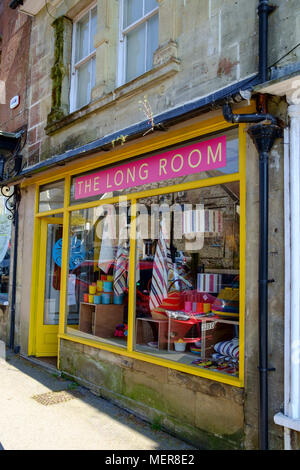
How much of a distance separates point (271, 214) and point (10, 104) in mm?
7551

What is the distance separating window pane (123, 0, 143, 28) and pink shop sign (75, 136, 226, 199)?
233 centimetres

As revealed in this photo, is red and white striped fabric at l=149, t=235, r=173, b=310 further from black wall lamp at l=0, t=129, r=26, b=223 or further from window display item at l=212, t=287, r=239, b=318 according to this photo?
black wall lamp at l=0, t=129, r=26, b=223

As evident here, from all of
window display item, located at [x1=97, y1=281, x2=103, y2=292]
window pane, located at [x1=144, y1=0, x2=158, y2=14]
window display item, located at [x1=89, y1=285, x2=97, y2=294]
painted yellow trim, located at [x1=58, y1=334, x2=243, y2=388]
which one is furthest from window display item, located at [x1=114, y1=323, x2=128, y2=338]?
window pane, located at [x1=144, y1=0, x2=158, y2=14]

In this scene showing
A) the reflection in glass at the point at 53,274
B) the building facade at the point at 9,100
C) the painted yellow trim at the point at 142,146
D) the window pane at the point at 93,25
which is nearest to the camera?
the painted yellow trim at the point at 142,146

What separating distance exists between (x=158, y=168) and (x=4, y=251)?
5.49m

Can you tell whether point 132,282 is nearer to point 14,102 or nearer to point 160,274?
point 160,274

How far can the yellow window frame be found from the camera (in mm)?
4266

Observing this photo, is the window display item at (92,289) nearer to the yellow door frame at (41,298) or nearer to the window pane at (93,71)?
the yellow door frame at (41,298)

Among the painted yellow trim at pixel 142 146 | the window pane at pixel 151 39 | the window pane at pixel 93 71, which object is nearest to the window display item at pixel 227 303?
the painted yellow trim at pixel 142 146

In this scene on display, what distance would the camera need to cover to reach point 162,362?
4996 millimetres

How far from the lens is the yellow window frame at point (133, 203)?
4.27 metres

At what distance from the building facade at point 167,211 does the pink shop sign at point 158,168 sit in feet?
0.07

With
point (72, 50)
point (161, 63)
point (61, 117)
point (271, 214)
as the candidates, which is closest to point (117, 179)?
point (161, 63)

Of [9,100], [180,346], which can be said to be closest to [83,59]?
[9,100]
